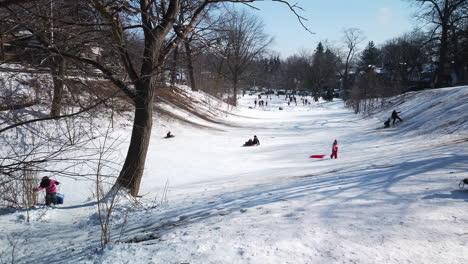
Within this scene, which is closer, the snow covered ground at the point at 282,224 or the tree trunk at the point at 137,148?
the snow covered ground at the point at 282,224

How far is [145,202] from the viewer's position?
6.56m

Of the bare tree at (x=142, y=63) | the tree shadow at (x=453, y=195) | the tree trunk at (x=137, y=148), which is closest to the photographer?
the tree shadow at (x=453, y=195)

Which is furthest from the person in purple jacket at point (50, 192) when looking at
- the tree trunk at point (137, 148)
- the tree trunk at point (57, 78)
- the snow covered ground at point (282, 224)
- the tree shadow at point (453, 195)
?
the tree shadow at point (453, 195)

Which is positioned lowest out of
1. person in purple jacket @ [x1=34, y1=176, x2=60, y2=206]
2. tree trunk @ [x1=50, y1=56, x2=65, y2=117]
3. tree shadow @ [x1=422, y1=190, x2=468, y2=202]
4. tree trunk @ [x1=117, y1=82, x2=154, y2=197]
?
person in purple jacket @ [x1=34, y1=176, x2=60, y2=206]

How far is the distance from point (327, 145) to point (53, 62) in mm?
15071

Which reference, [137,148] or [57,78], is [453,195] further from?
[57,78]

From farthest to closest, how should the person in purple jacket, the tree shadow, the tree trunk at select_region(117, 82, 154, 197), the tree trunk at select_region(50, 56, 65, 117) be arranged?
1. the person in purple jacket
2. the tree trunk at select_region(117, 82, 154, 197)
3. the tree shadow
4. the tree trunk at select_region(50, 56, 65, 117)

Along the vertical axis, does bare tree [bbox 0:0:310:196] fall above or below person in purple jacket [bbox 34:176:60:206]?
above

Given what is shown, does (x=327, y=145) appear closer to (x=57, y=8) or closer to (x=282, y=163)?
(x=282, y=163)

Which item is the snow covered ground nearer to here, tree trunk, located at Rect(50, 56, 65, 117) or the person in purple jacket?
the person in purple jacket

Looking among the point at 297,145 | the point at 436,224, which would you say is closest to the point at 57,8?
the point at 436,224

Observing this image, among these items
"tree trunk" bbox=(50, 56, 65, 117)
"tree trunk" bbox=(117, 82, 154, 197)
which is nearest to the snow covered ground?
"tree trunk" bbox=(117, 82, 154, 197)

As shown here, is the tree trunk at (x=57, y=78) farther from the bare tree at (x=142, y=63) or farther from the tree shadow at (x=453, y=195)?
the tree shadow at (x=453, y=195)

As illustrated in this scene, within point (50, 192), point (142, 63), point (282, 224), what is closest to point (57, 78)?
point (142, 63)
